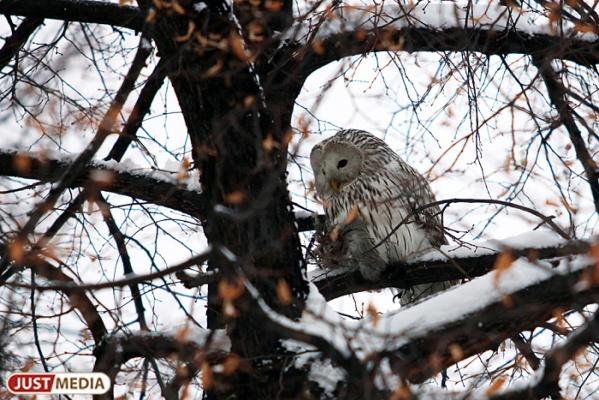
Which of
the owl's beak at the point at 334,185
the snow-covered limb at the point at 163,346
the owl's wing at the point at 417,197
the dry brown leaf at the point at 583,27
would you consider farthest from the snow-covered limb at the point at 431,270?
the snow-covered limb at the point at 163,346

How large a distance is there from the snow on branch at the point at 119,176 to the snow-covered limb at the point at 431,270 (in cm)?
96

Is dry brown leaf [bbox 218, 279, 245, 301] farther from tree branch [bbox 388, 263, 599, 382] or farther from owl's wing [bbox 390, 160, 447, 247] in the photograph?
owl's wing [bbox 390, 160, 447, 247]

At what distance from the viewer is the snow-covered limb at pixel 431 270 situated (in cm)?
485

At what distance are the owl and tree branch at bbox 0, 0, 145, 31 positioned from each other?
1630mm

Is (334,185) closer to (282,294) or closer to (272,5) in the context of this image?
(272,5)

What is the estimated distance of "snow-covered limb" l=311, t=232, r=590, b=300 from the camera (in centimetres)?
485

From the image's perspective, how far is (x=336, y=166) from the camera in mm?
6535

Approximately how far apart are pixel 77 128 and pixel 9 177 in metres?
0.87

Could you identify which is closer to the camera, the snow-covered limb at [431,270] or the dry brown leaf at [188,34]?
the dry brown leaf at [188,34]

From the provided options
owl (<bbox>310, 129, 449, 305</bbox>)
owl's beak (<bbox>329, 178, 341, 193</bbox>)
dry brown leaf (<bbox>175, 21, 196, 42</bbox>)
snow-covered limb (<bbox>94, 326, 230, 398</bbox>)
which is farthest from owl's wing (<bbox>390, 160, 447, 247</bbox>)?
snow-covered limb (<bbox>94, 326, 230, 398</bbox>)

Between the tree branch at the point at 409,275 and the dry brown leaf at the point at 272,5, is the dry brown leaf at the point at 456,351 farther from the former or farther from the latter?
the dry brown leaf at the point at 272,5

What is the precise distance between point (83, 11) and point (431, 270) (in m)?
2.78

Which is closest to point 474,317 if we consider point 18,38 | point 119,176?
point 119,176

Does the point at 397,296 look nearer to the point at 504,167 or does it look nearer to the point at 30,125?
the point at 504,167
